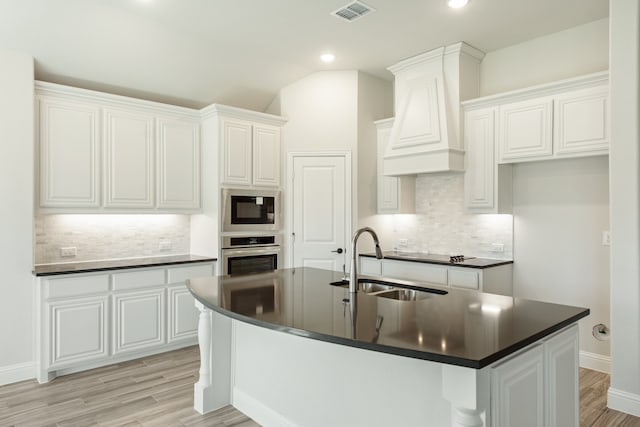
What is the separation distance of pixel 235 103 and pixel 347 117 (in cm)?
136

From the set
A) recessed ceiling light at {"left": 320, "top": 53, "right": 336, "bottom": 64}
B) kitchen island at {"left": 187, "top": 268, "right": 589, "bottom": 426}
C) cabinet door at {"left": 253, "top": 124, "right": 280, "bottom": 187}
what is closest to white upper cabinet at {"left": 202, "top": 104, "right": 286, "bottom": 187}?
cabinet door at {"left": 253, "top": 124, "right": 280, "bottom": 187}

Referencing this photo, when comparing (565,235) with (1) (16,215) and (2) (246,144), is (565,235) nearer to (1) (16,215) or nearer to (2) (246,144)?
(2) (246,144)

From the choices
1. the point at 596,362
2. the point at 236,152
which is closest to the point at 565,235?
the point at 596,362

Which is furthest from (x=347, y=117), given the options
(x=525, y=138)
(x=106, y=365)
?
(x=106, y=365)

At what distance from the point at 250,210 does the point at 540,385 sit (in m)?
3.53

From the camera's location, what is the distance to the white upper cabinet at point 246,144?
4645mm

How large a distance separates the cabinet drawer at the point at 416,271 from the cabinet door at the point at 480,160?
0.72 metres

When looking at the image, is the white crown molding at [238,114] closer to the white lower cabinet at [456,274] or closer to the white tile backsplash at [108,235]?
the white tile backsplash at [108,235]

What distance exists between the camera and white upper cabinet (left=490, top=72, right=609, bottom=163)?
352cm

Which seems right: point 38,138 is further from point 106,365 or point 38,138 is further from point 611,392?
point 611,392

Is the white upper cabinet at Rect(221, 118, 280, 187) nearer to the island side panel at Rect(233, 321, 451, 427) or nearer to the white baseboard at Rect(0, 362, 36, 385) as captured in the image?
the island side panel at Rect(233, 321, 451, 427)

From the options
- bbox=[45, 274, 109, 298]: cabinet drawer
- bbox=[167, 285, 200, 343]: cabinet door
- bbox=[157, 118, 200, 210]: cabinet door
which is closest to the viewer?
bbox=[45, 274, 109, 298]: cabinet drawer

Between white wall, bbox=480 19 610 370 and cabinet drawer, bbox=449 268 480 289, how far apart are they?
0.60 m

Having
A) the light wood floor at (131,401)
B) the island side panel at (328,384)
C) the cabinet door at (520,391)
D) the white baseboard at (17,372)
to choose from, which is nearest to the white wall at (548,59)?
the light wood floor at (131,401)
